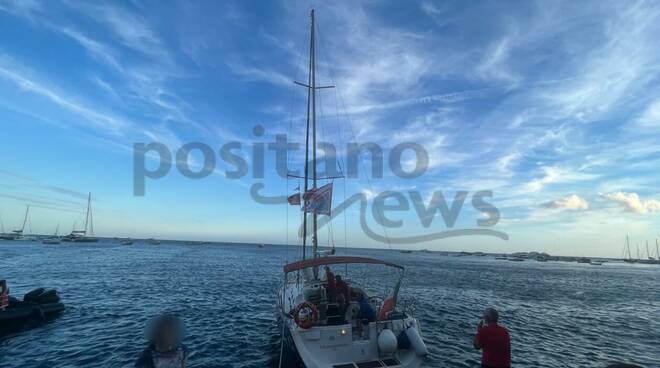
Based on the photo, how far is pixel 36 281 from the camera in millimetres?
34156

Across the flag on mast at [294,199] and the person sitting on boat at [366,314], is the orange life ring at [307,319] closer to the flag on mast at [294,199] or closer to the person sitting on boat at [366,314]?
the person sitting on boat at [366,314]

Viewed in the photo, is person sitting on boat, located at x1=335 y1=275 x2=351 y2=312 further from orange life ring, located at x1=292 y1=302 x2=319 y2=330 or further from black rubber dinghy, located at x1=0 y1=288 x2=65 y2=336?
black rubber dinghy, located at x1=0 y1=288 x2=65 y2=336

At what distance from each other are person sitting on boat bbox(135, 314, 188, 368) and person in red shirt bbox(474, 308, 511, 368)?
20.4ft

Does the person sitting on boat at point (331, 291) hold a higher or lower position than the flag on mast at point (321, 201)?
A: lower

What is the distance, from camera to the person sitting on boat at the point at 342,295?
1337 centimetres

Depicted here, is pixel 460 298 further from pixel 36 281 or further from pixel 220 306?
pixel 36 281

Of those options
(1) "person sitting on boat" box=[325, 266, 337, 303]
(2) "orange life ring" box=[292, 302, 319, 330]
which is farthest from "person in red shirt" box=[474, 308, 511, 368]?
(1) "person sitting on boat" box=[325, 266, 337, 303]

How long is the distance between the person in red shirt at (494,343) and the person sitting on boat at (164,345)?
622 cm

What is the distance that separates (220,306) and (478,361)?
19.2 meters

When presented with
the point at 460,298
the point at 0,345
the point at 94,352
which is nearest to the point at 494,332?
the point at 94,352

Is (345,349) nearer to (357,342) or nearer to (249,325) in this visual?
(357,342)

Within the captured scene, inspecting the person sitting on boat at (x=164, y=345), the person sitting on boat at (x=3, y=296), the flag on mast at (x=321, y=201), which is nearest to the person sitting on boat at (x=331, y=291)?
the flag on mast at (x=321, y=201)

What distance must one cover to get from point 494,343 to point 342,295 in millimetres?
7291

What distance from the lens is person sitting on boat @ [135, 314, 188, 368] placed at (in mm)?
4438
